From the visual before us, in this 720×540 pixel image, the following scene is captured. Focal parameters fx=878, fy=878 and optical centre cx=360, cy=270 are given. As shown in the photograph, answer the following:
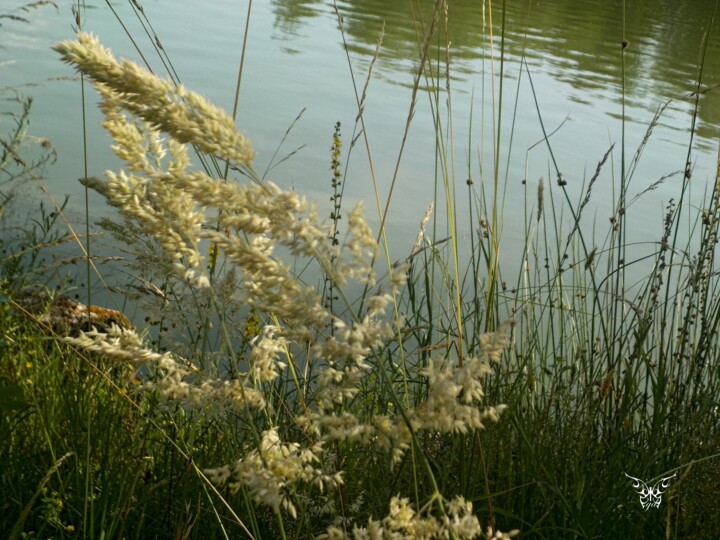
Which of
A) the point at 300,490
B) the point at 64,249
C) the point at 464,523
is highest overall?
the point at 464,523

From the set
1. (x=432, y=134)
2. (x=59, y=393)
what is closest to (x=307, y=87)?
(x=432, y=134)

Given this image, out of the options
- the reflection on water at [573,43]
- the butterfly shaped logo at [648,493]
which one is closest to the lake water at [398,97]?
the reflection on water at [573,43]

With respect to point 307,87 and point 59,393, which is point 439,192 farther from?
point 59,393

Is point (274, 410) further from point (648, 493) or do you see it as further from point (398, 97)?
point (398, 97)

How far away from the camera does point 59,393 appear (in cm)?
231

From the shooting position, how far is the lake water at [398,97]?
577 centimetres

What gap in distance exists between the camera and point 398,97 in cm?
820

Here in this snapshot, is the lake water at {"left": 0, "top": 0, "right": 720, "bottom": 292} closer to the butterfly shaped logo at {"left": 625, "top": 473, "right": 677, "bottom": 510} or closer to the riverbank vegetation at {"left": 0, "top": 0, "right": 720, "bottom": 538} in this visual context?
the riverbank vegetation at {"left": 0, "top": 0, "right": 720, "bottom": 538}

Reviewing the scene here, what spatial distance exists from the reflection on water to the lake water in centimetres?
5

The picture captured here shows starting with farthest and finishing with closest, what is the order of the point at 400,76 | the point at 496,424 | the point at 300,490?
the point at 400,76
the point at 496,424
the point at 300,490

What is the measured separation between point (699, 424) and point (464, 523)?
1.62 meters

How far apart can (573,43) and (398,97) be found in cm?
575

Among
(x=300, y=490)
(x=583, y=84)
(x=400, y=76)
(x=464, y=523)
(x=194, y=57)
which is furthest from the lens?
(x=583, y=84)

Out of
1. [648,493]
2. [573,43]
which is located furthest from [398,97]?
[648,493]
